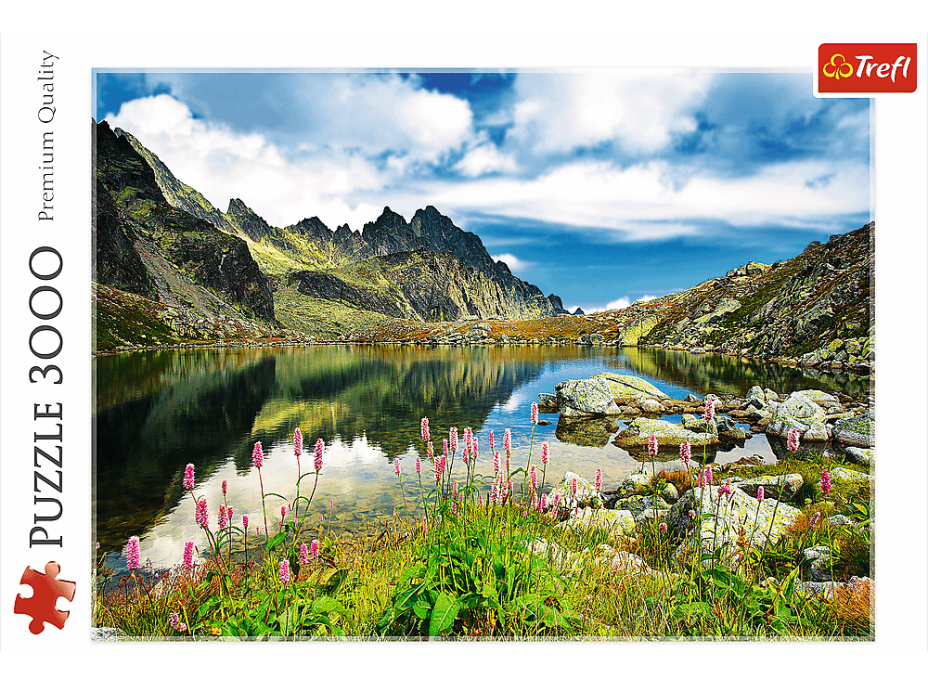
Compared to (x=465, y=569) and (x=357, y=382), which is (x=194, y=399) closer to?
(x=357, y=382)

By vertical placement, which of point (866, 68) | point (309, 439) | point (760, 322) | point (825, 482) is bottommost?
point (309, 439)

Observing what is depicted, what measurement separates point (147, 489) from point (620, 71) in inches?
431

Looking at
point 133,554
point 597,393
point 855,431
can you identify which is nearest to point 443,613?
point 133,554

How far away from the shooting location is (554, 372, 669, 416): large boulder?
18.5 metres

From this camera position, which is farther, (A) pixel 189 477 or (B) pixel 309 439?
(B) pixel 309 439

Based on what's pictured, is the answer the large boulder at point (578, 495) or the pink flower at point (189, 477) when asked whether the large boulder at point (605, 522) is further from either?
the pink flower at point (189, 477)

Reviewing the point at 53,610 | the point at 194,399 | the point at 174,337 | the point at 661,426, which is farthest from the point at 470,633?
the point at 174,337

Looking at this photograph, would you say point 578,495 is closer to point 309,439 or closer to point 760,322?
point 309,439

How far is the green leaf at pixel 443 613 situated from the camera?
2.32 meters

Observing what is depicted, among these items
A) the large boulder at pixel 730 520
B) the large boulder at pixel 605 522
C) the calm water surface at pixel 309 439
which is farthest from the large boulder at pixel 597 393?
the large boulder at pixel 730 520

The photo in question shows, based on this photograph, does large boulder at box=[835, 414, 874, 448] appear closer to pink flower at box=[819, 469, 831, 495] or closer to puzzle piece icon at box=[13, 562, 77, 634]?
pink flower at box=[819, 469, 831, 495]

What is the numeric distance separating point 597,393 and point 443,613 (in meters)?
17.8

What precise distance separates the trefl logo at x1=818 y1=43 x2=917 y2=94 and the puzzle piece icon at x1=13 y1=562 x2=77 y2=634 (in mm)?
6690

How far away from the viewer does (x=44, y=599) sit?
2.94 meters
